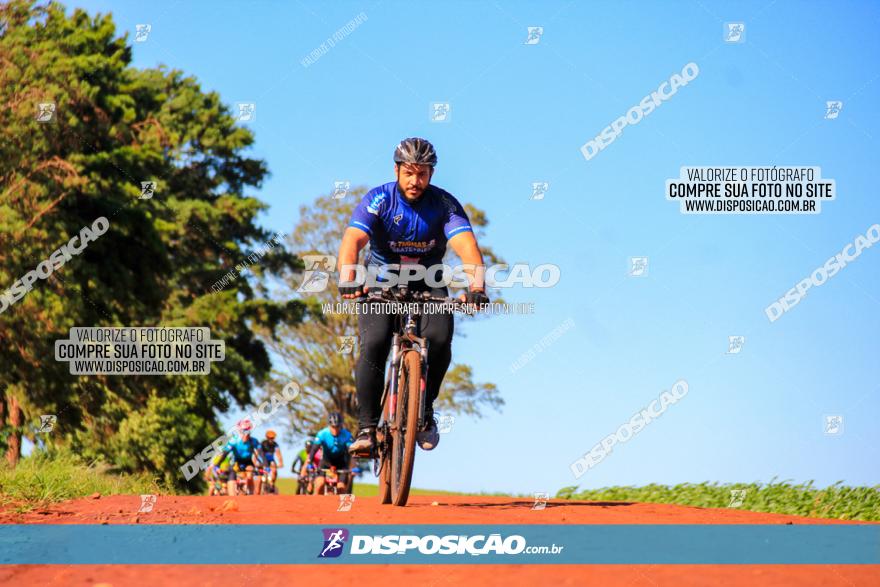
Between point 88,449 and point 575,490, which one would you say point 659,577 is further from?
point 88,449

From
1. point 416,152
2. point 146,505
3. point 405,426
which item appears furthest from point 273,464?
point 416,152

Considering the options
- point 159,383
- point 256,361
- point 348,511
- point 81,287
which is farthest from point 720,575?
point 256,361

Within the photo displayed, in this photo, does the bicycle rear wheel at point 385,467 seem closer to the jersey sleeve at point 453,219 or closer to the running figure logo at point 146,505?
the jersey sleeve at point 453,219

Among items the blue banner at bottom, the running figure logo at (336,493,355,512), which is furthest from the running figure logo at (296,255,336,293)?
the blue banner at bottom

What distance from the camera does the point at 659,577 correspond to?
559cm

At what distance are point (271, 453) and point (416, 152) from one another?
483 inches

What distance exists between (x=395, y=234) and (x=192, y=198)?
2717 cm

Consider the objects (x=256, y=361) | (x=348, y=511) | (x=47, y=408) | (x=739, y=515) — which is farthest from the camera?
(x=256, y=361)

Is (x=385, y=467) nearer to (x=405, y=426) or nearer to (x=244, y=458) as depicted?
(x=405, y=426)

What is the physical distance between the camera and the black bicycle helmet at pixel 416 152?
28.6ft

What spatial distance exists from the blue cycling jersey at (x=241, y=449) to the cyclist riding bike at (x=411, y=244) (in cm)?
1023

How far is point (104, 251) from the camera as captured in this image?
80.5 feet

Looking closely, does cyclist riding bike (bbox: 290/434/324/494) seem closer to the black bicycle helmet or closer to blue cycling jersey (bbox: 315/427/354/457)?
blue cycling jersey (bbox: 315/427/354/457)

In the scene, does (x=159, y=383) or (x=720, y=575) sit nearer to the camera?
(x=720, y=575)
